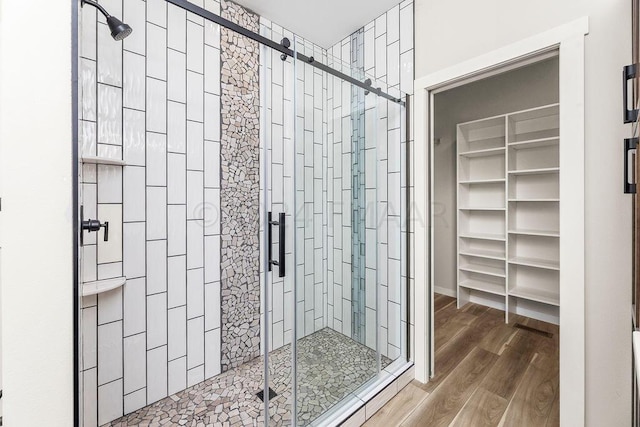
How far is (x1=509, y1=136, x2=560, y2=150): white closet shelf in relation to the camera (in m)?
2.50

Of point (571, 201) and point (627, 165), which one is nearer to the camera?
point (627, 165)

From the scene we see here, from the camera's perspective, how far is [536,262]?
2.63 m

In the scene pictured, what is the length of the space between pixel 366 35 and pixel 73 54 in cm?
195

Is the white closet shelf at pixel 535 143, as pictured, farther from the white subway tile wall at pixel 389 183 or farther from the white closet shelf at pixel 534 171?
the white subway tile wall at pixel 389 183

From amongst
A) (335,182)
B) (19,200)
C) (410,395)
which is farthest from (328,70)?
(410,395)

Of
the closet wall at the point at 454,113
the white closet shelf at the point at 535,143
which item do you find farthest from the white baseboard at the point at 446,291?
the white closet shelf at the point at 535,143

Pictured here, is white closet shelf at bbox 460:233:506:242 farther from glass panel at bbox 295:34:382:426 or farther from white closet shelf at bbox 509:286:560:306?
glass panel at bbox 295:34:382:426

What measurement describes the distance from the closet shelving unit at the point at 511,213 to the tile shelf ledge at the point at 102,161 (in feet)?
10.5

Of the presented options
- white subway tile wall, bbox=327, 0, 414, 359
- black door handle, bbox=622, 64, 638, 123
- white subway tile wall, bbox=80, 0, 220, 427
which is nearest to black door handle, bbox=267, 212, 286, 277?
white subway tile wall, bbox=327, 0, 414, 359

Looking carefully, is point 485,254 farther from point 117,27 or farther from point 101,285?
point 117,27

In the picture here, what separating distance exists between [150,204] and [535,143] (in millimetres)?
3404

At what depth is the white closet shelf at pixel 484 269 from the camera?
2.91 m

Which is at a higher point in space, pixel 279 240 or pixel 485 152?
pixel 485 152

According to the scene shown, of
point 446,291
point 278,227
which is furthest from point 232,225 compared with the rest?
point 446,291
